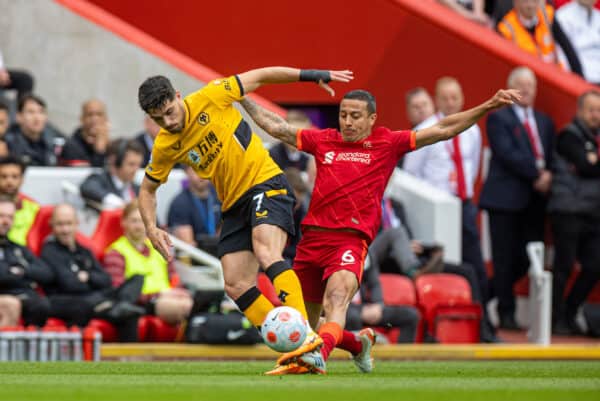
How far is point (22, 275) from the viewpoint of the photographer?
44.3ft

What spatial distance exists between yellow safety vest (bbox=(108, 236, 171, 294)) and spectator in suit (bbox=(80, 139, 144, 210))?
1.67ft

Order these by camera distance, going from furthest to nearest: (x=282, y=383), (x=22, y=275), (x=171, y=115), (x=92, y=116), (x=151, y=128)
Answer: (x=151, y=128)
(x=92, y=116)
(x=22, y=275)
(x=171, y=115)
(x=282, y=383)

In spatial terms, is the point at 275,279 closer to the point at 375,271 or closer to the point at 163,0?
the point at 375,271

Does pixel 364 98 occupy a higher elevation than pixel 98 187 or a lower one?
higher

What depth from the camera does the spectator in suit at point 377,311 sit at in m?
14.3

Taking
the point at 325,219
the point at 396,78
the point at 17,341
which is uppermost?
the point at 396,78

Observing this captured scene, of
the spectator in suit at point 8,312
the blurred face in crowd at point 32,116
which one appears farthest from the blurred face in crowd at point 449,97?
the spectator in suit at point 8,312

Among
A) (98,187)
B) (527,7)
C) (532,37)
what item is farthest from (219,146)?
(532,37)

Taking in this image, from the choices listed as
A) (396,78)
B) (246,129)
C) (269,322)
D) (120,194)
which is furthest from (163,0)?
(269,322)

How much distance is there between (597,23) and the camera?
18.1 meters

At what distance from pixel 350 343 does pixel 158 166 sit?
5.73ft

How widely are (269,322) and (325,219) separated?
53.8 inches

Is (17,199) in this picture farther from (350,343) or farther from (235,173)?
(350,343)

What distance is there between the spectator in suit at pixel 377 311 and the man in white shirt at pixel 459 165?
4.92 feet
